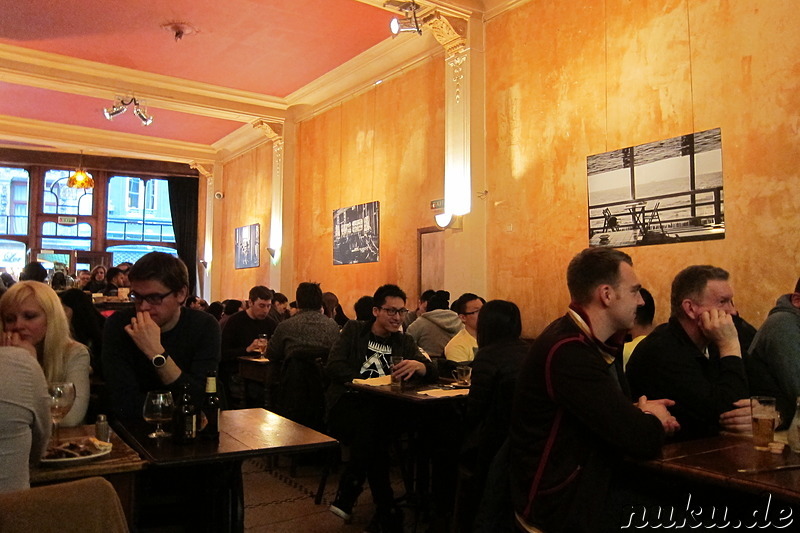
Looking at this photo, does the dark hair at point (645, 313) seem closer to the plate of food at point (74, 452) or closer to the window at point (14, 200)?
the plate of food at point (74, 452)

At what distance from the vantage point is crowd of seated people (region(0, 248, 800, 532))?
1.99 meters

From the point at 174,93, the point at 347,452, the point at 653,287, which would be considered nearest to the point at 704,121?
the point at 653,287

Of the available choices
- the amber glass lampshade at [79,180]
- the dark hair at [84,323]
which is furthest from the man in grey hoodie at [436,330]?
the amber glass lampshade at [79,180]

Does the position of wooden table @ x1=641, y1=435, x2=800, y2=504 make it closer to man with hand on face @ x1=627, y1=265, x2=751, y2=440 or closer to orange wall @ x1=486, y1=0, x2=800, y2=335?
man with hand on face @ x1=627, y1=265, x2=751, y2=440

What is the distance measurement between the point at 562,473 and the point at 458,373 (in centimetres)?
203

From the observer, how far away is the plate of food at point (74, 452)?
1.97 meters

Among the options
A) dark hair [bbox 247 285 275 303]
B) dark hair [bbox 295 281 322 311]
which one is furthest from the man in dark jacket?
dark hair [bbox 247 285 275 303]

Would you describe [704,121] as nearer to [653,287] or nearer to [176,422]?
[653,287]

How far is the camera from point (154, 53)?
9148 millimetres

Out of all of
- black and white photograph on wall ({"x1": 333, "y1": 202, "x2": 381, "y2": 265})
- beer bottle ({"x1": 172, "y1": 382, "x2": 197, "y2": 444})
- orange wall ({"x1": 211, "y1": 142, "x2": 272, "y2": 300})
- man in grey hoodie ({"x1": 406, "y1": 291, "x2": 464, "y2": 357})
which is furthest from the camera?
orange wall ({"x1": 211, "y1": 142, "x2": 272, "y2": 300})

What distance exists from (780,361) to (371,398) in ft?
7.22

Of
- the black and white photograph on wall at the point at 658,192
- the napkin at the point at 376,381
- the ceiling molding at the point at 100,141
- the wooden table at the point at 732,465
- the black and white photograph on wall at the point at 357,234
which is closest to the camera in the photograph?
the wooden table at the point at 732,465

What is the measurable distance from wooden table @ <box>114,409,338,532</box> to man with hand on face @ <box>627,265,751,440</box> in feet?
4.20

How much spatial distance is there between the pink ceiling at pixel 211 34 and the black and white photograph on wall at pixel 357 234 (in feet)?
7.03
